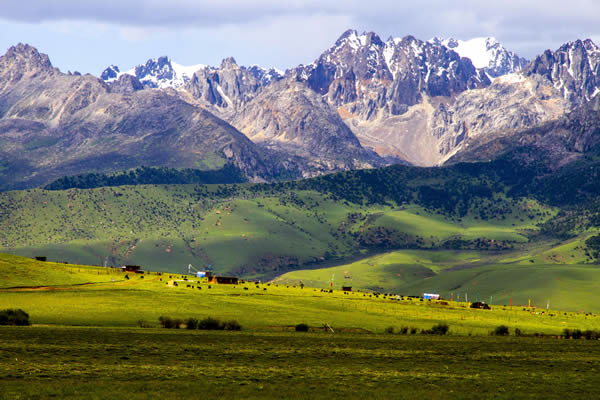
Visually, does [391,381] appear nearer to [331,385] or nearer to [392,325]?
A: [331,385]

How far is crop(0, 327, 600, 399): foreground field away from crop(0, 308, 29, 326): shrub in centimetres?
614

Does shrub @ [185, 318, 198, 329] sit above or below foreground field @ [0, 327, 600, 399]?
above

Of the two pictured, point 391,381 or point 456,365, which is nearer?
point 391,381

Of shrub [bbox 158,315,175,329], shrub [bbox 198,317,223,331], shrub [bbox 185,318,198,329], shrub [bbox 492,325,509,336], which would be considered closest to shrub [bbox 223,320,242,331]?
shrub [bbox 198,317,223,331]

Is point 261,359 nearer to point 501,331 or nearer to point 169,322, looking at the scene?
point 169,322

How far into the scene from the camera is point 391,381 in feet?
340

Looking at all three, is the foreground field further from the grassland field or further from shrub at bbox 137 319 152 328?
shrub at bbox 137 319 152 328

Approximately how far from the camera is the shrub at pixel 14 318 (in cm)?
14538

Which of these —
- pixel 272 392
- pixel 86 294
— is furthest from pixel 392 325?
pixel 272 392

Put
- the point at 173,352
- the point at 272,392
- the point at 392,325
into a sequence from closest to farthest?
the point at 272,392, the point at 173,352, the point at 392,325

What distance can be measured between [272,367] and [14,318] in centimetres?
5734

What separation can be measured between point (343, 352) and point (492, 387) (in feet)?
108

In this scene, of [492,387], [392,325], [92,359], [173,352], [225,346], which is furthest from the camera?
[392,325]

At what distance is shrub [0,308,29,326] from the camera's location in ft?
477
